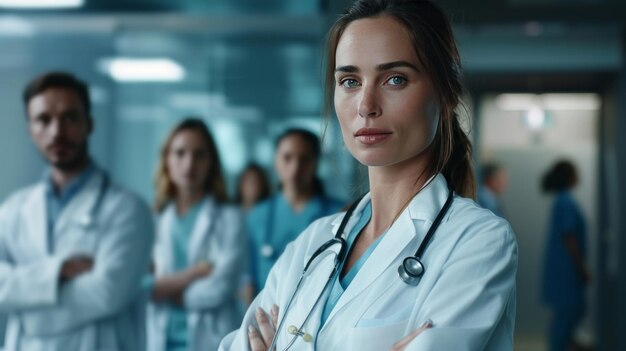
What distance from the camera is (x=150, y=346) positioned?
131 inches

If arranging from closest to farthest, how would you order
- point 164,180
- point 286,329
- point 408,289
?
point 408,289 → point 286,329 → point 164,180

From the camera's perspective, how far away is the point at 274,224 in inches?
132

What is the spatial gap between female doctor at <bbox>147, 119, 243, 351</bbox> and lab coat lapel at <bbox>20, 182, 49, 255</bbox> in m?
0.58

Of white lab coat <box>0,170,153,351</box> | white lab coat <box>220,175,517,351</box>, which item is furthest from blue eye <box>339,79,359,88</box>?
white lab coat <box>0,170,153,351</box>

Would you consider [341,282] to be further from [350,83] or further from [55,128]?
[55,128]

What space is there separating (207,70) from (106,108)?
0.46 m

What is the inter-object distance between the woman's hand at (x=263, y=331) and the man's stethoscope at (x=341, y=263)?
0.08ft

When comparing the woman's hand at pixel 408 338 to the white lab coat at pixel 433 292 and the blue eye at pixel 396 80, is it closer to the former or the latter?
the white lab coat at pixel 433 292

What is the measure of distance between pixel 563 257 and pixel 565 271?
96 mm

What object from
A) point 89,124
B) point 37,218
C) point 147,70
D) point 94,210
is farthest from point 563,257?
point 37,218

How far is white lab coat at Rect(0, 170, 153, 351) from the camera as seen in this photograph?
8.90 ft

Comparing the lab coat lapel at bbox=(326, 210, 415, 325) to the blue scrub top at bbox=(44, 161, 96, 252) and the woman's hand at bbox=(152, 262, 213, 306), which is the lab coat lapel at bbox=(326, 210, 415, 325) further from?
the woman's hand at bbox=(152, 262, 213, 306)

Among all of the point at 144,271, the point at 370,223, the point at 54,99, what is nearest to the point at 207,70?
the point at 54,99

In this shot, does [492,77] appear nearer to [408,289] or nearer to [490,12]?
[490,12]
